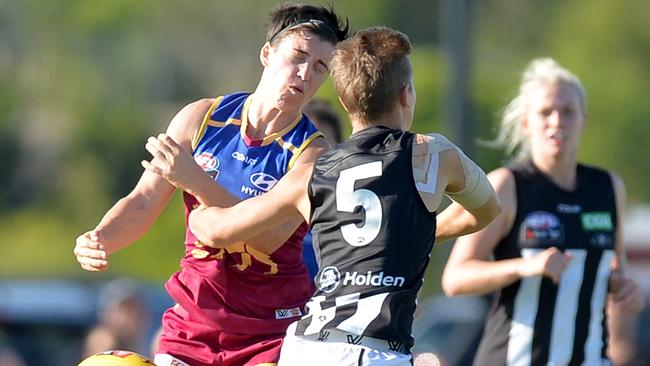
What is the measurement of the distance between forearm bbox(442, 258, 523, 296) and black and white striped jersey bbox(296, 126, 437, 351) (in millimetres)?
1733

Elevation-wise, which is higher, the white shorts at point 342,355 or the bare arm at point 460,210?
the bare arm at point 460,210

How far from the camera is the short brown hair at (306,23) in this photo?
5391 mm

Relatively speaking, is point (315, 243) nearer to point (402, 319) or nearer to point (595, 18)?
point (402, 319)

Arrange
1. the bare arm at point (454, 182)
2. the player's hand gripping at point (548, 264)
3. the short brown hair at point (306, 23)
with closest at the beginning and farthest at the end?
the bare arm at point (454, 182) < the short brown hair at point (306, 23) < the player's hand gripping at point (548, 264)

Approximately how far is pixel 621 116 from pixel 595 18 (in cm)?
669

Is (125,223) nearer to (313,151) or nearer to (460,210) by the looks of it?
(313,151)

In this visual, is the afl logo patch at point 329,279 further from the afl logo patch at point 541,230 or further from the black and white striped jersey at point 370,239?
the afl logo patch at point 541,230

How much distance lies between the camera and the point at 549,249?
636cm

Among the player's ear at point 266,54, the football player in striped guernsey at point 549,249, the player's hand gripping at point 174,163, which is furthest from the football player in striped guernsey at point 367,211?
the football player in striped guernsey at point 549,249

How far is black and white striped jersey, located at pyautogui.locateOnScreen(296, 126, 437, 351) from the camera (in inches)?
183

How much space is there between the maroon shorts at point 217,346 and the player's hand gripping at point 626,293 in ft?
6.18

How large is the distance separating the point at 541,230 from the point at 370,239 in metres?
2.17

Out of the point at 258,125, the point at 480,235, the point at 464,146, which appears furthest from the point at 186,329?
the point at 464,146

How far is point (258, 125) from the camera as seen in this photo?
17.9ft
